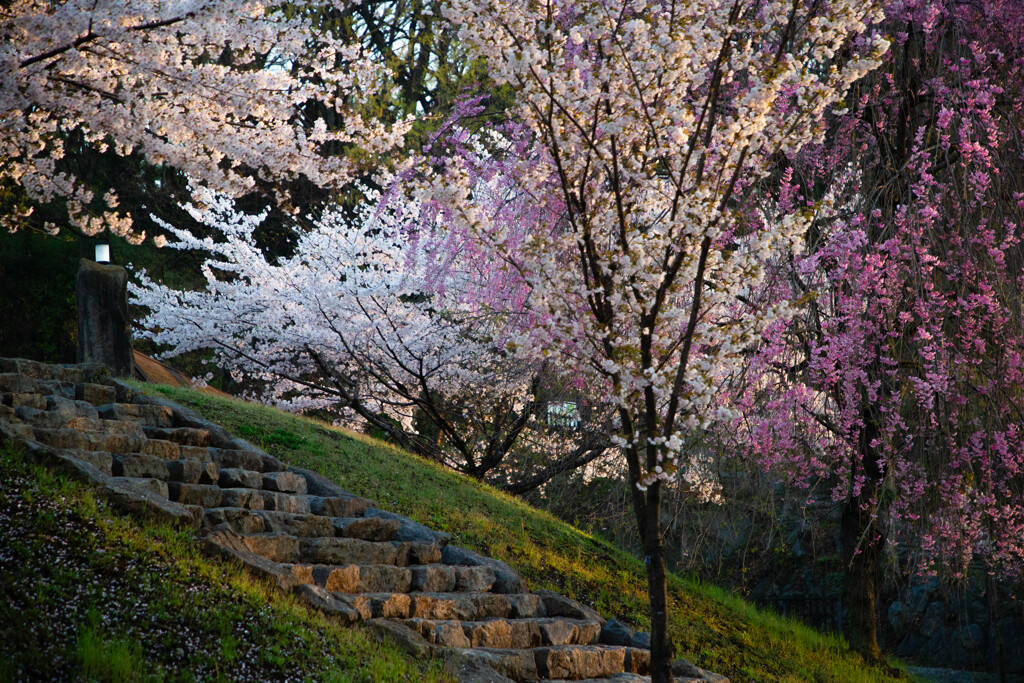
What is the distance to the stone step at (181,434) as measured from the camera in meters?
7.57

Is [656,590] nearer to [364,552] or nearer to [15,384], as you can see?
[364,552]

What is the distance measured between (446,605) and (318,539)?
1140 millimetres

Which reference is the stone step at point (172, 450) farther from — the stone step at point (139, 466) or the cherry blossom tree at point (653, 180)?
the cherry blossom tree at point (653, 180)

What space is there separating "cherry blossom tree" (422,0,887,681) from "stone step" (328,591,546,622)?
1.75 meters

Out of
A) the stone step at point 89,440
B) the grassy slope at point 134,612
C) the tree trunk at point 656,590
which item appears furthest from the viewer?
the stone step at point 89,440

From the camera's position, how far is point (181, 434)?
7.81 m

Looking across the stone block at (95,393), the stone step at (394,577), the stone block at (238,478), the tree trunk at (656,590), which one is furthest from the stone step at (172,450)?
the tree trunk at (656,590)

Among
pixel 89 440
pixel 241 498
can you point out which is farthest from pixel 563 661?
pixel 89 440

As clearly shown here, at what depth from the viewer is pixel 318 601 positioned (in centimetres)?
520

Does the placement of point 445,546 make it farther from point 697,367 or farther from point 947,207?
point 947,207

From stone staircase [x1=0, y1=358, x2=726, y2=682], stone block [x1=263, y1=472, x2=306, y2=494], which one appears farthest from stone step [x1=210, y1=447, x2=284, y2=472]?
stone block [x1=263, y1=472, x2=306, y2=494]

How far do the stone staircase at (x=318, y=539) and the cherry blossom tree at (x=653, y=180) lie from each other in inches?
57.5

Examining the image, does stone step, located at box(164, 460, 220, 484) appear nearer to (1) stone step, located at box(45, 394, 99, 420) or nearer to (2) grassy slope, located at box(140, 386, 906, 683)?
(1) stone step, located at box(45, 394, 99, 420)

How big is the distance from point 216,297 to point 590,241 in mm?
10064
